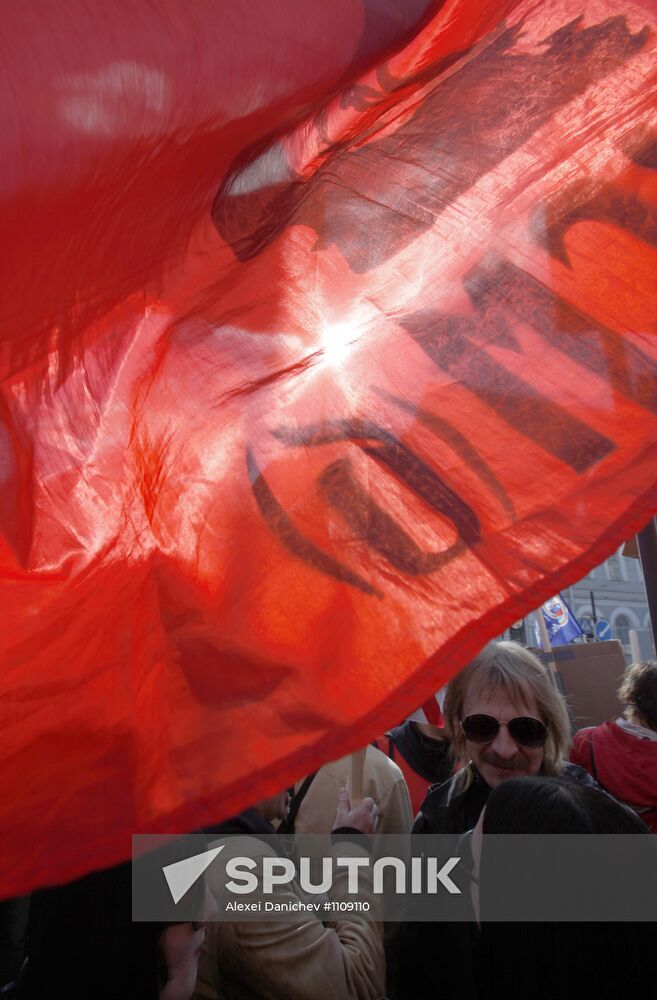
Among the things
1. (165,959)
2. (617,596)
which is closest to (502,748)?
(165,959)

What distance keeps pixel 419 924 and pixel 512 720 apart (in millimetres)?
622

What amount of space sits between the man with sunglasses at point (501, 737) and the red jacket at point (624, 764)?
36 centimetres

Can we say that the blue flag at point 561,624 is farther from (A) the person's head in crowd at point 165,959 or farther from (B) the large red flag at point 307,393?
(B) the large red flag at point 307,393

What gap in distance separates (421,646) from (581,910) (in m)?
0.44

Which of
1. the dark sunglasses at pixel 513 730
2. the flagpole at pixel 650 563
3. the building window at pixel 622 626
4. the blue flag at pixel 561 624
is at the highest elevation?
the building window at pixel 622 626

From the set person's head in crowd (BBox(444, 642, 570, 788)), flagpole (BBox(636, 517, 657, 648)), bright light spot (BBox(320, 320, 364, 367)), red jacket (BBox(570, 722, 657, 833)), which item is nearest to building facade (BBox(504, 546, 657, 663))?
flagpole (BBox(636, 517, 657, 648))

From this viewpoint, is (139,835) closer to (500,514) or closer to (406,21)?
(500,514)

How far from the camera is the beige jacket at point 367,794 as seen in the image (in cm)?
205

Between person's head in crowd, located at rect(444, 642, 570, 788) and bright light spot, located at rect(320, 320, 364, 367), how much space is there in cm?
107

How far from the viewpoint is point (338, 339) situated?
114cm

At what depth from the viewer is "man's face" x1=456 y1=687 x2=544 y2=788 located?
1.89 m

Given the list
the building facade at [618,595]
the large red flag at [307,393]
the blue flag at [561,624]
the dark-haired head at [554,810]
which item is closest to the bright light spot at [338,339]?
the large red flag at [307,393]

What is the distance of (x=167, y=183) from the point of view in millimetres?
919

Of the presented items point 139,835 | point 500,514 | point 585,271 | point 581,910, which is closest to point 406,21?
point 585,271
